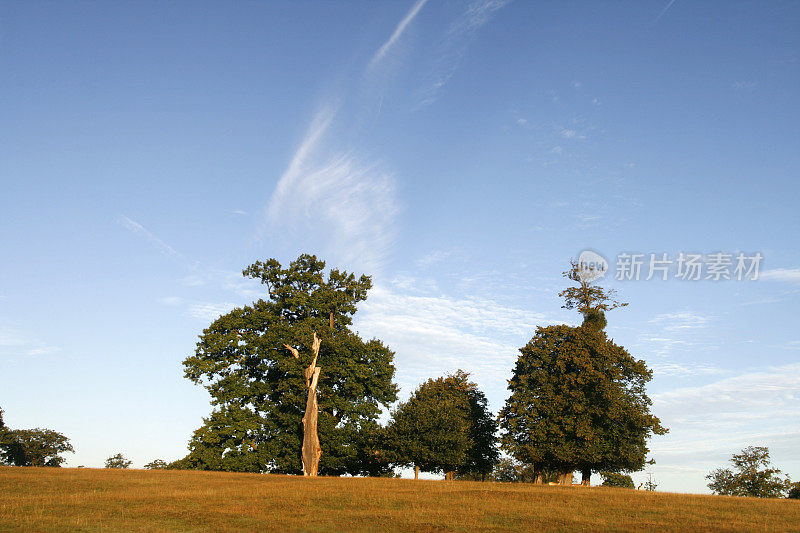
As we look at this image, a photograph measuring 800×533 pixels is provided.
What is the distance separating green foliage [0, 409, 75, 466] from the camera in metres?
80.1

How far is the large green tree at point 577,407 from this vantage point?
48.0 m

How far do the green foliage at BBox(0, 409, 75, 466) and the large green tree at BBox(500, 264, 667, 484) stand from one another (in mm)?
69270

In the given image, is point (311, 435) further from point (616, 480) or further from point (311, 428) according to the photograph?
point (616, 480)

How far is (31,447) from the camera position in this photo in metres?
84.7

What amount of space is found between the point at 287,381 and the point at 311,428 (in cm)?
491

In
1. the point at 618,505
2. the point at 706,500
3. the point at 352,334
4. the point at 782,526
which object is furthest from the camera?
the point at 352,334

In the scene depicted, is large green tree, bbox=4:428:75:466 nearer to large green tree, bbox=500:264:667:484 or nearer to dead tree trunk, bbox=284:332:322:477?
dead tree trunk, bbox=284:332:322:477

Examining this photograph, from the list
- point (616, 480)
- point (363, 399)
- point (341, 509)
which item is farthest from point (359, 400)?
point (616, 480)

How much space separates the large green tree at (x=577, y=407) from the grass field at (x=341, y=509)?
1716 centimetres

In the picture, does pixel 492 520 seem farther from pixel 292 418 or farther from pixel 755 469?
pixel 755 469

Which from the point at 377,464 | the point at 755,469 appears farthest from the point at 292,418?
the point at 755,469

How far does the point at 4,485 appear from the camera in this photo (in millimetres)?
30375

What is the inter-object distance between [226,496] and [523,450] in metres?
29.6

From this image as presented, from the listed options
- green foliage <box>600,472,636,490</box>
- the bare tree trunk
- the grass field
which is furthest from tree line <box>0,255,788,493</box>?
green foliage <box>600,472,636,490</box>
